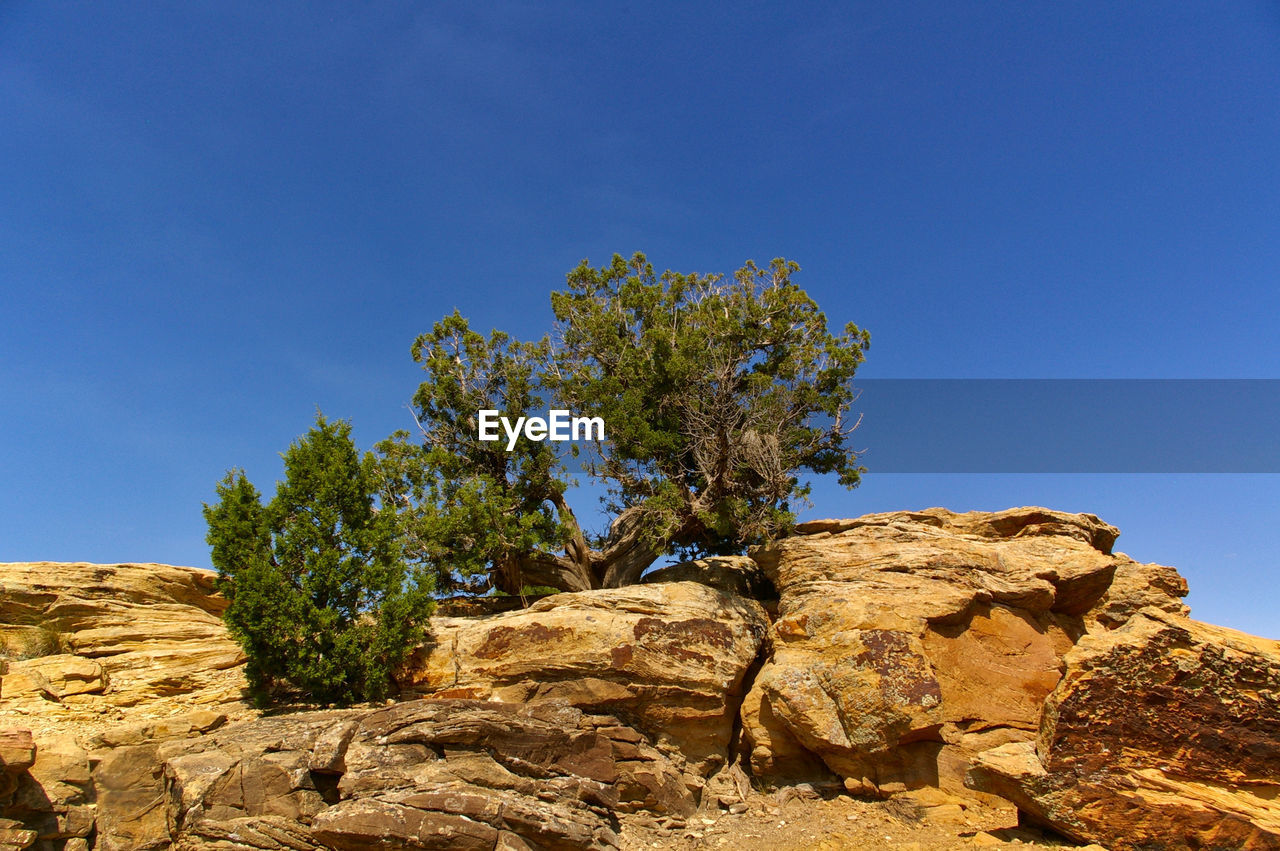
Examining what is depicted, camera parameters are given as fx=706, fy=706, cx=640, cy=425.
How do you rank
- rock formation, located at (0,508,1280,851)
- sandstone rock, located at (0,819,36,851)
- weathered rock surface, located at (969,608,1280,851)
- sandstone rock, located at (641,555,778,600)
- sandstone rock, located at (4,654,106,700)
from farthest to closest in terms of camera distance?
sandstone rock, located at (641,555,778,600) → sandstone rock, located at (4,654,106,700) → rock formation, located at (0,508,1280,851) → weathered rock surface, located at (969,608,1280,851) → sandstone rock, located at (0,819,36,851)

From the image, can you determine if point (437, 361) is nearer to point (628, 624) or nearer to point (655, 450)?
point (655, 450)

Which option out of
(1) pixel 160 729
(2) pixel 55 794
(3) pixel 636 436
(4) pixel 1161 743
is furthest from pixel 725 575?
(2) pixel 55 794

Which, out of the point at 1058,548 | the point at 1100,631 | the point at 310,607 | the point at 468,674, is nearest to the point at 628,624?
the point at 468,674

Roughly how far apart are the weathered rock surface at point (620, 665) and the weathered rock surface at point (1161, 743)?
6327 mm

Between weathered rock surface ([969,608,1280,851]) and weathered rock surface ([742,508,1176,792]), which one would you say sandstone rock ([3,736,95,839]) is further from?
weathered rock surface ([969,608,1280,851])

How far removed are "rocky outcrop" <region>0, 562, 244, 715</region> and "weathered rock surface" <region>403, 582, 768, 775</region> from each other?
498cm

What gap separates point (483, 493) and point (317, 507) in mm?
5060

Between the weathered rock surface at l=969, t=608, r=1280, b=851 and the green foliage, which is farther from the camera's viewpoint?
the green foliage

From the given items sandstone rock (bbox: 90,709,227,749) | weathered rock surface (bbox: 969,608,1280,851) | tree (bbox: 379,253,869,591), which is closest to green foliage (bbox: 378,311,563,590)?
tree (bbox: 379,253,869,591)

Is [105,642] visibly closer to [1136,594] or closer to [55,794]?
[55,794]

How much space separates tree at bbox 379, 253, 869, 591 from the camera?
20.8 metres

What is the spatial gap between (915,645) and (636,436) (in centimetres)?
1017

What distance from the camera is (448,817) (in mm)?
12102

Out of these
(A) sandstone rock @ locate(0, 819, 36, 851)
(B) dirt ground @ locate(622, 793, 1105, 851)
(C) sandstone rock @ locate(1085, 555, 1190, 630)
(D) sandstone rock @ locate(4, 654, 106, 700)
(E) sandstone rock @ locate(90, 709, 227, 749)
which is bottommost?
(B) dirt ground @ locate(622, 793, 1105, 851)
